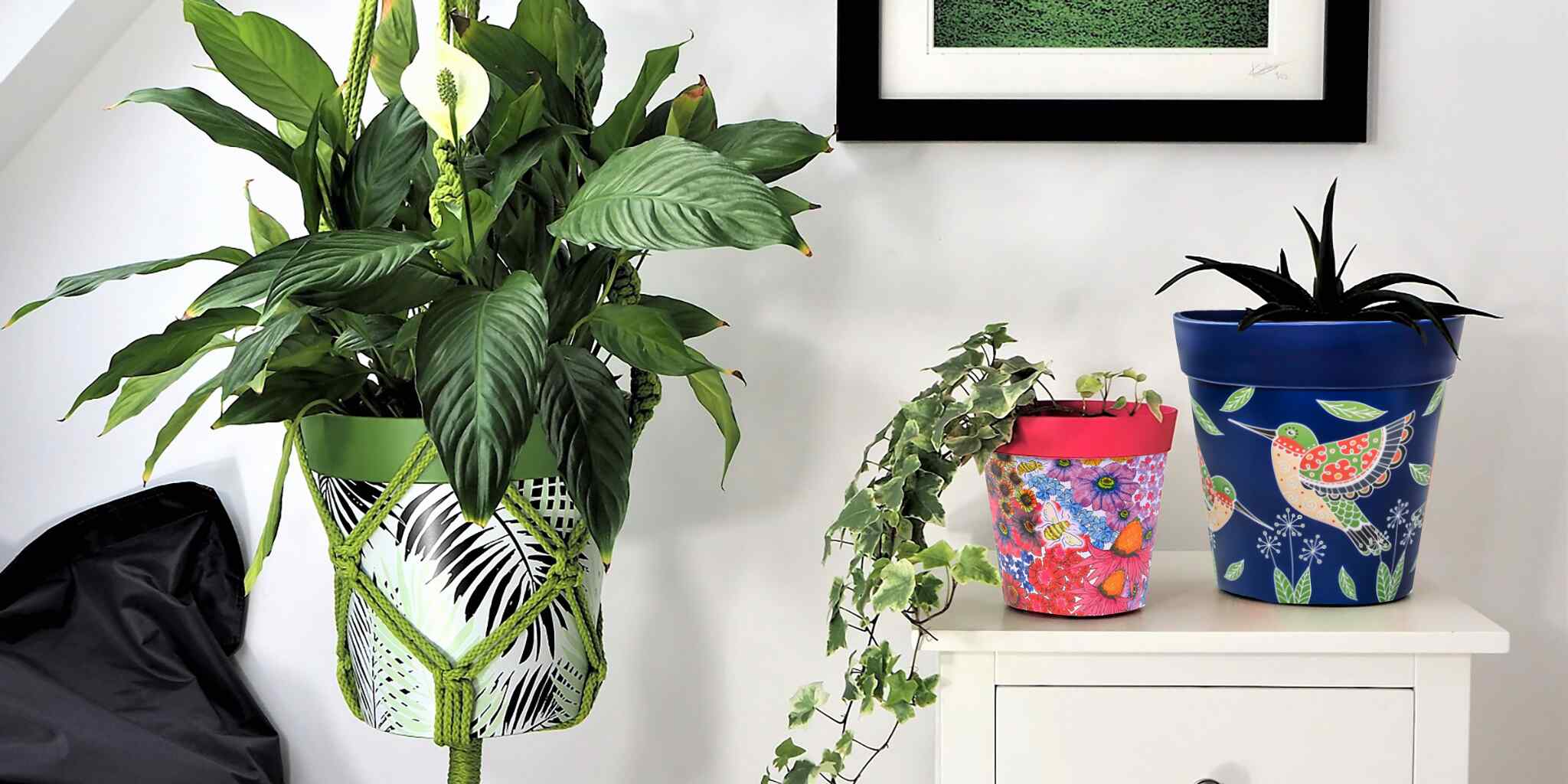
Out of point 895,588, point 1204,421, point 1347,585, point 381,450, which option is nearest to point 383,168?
point 381,450

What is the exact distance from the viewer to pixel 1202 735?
83cm

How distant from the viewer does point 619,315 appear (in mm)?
800

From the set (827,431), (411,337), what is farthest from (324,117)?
(827,431)

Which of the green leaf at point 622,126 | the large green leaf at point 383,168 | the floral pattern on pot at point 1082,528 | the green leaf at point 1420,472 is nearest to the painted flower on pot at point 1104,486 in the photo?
the floral pattern on pot at point 1082,528

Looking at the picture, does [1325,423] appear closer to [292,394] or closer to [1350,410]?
[1350,410]

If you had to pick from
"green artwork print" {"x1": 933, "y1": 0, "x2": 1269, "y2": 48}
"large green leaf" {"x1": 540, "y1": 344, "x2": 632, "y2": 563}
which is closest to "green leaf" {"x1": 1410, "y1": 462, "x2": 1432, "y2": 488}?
"green artwork print" {"x1": 933, "y1": 0, "x2": 1269, "y2": 48}

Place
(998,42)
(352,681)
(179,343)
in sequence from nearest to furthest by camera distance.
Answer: (179,343)
(352,681)
(998,42)

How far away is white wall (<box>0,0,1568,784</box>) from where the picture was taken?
1130 mm

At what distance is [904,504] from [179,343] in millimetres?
537

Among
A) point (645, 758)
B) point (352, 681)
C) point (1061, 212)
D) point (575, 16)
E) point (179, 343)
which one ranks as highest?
point (575, 16)

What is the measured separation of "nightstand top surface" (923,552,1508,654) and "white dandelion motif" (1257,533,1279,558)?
0.04 m

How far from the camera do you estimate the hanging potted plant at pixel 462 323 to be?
68 cm

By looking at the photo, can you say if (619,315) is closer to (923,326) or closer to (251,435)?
(923,326)

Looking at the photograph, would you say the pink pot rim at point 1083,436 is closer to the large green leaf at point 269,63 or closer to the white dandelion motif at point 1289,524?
the white dandelion motif at point 1289,524
